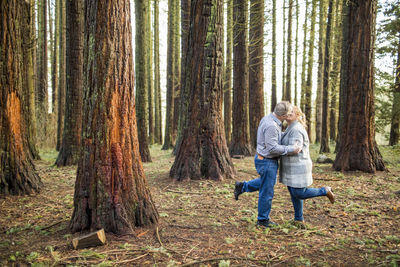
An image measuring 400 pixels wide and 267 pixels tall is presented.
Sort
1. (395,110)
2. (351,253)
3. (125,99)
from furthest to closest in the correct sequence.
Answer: (395,110), (125,99), (351,253)

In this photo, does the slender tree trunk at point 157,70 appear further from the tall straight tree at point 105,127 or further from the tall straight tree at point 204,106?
the tall straight tree at point 105,127

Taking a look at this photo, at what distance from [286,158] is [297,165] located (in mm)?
178

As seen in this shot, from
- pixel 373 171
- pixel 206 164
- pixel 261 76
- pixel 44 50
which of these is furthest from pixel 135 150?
pixel 44 50

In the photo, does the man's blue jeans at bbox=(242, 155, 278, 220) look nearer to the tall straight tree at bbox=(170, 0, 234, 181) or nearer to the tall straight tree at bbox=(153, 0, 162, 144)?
the tall straight tree at bbox=(170, 0, 234, 181)

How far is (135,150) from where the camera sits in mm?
4082

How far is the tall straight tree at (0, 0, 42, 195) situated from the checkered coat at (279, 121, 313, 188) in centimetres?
500

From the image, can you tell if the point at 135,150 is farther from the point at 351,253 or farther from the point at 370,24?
the point at 370,24

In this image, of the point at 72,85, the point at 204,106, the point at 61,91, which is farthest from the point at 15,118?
the point at 61,91

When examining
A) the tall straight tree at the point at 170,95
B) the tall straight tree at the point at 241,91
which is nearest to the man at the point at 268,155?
the tall straight tree at the point at 241,91

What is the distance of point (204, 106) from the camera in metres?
7.09

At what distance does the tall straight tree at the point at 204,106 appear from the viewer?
7.09 metres

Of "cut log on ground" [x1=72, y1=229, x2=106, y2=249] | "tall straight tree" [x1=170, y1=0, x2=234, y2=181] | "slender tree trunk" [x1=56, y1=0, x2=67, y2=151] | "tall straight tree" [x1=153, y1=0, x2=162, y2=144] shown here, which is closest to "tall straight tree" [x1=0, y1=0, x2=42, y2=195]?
"cut log on ground" [x1=72, y1=229, x2=106, y2=249]

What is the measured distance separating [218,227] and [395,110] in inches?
497

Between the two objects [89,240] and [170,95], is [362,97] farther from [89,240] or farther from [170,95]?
[170,95]
